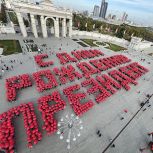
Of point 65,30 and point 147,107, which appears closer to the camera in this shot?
point 147,107

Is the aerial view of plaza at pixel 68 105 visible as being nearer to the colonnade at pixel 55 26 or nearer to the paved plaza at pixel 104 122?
the paved plaza at pixel 104 122

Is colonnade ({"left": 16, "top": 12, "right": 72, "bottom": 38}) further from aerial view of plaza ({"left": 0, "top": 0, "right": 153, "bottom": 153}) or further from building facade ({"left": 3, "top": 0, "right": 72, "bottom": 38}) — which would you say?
aerial view of plaza ({"left": 0, "top": 0, "right": 153, "bottom": 153})

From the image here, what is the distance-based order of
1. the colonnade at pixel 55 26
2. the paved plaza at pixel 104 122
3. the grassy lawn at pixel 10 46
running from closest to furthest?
the paved plaza at pixel 104 122
the grassy lawn at pixel 10 46
the colonnade at pixel 55 26

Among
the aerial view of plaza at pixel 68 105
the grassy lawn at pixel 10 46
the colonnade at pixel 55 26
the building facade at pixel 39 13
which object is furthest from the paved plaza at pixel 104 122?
the building facade at pixel 39 13

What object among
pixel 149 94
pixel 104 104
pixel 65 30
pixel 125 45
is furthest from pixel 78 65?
pixel 125 45

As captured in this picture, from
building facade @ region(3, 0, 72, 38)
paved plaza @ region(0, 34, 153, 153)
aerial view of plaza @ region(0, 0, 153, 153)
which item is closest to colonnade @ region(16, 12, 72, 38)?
building facade @ region(3, 0, 72, 38)

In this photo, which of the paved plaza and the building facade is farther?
the building facade

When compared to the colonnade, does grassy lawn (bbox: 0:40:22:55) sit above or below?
below

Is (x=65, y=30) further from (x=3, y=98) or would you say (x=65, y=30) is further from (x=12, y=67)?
(x=3, y=98)
